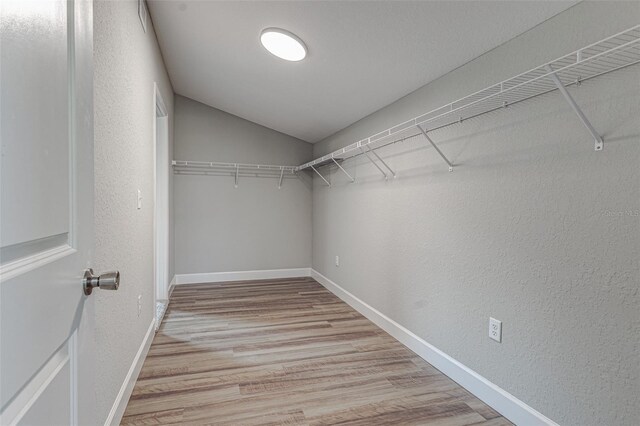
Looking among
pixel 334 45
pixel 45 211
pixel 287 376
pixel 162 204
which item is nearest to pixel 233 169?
pixel 162 204

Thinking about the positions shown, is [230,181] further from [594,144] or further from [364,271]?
[594,144]

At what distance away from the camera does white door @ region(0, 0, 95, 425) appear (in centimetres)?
41

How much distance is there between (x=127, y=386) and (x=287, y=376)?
862 millimetres

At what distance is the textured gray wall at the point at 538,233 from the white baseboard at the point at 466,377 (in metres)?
0.04

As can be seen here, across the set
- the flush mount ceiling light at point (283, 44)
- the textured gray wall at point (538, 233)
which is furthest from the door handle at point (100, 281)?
the flush mount ceiling light at point (283, 44)

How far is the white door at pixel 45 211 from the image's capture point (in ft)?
1.33

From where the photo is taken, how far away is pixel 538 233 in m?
1.46

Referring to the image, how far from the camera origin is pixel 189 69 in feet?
9.81

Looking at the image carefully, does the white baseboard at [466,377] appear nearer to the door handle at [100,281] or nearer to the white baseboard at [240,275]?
the white baseboard at [240,275]

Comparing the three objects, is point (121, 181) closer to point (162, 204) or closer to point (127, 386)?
point (127, 386)

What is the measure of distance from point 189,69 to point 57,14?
9.06ft

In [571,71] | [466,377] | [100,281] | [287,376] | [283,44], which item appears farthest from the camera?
[283,44]

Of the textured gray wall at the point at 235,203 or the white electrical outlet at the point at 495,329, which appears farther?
the textured gray wall at the point at 235,203

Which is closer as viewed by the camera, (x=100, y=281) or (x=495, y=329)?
(x=100, y=281)
